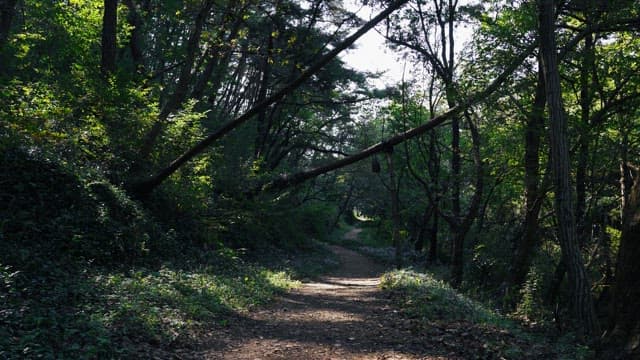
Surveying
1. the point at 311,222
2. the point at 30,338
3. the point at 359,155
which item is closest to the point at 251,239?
the point at 359,155

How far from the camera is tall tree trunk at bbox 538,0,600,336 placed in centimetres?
806

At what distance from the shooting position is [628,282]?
280 inches

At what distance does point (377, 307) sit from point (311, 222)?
96.3ft

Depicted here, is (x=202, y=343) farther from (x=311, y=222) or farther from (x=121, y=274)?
(x=311, y=222)

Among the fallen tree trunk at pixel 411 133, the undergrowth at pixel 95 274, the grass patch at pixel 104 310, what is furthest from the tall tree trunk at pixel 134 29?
the grass patch at pixel 104 310

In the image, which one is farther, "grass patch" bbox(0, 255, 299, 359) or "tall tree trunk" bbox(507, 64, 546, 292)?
"tall tree trunk" bbox(507, 64, 546, 292)

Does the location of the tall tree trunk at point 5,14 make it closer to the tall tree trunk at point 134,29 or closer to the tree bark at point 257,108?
the tree bark at point 257,108

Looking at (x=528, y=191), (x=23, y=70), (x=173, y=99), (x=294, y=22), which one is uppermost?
(x=294, y=22)

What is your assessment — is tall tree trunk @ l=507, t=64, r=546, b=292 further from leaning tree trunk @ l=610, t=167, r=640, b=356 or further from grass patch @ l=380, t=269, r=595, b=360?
leaning tree trunk @ l=610, t=167, r=640, b=356

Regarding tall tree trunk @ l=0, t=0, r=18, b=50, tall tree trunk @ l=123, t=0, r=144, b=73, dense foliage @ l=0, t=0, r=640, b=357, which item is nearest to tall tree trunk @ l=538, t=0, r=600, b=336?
dense foliage @ l=0, t=0, r=640, b=357

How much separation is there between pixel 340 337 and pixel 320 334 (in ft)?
1.30

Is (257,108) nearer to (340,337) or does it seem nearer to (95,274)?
(95,274)

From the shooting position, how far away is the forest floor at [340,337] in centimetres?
657

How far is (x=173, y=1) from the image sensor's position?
21.2 m
